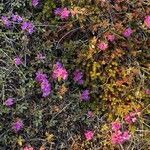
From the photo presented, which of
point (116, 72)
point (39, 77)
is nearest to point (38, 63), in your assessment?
point (39, 77)

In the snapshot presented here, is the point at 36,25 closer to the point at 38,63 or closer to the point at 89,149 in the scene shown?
the point at 38,63

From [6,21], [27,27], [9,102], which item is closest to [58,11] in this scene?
[27,27]

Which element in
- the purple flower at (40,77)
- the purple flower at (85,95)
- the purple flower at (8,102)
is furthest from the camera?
the purple flower at (85,95)

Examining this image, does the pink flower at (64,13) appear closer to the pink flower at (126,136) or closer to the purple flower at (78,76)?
the purple flower at (78,76)

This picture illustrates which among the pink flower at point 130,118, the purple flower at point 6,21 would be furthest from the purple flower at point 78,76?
the purple flower at point 6,21

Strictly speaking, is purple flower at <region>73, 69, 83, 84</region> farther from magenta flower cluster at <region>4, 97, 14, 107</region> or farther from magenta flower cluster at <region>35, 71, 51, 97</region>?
magenta flower cluster at <region>4, 97, 14, 107</region>

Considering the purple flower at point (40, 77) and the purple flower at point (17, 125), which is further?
the purple flower at point (40, 77)

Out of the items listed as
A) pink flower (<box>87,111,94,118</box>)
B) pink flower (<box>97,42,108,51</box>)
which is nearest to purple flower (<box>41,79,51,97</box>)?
pink flower (<box>87,111,94,118</box>)
